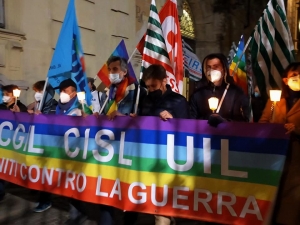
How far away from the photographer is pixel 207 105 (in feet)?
13.5

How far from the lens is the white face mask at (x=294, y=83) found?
12.2 feet

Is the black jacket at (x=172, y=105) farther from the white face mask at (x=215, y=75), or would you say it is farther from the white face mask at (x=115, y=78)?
the white face mask at (x=115, y=78)

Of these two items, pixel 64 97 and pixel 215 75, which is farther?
pixel 64 97

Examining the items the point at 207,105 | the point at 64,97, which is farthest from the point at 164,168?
the point at 64,97

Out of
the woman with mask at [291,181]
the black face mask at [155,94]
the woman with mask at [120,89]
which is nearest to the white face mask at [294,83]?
the woman with mask at [291,181]

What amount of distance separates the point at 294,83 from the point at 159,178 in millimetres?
1482

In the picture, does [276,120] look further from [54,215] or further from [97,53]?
[97,53]

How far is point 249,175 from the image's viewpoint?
11.5ft

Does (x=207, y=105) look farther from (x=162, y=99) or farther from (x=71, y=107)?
(x=71, y=107)

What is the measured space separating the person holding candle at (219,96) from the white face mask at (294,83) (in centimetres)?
43

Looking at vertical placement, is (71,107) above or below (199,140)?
above

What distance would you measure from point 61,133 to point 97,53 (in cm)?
657

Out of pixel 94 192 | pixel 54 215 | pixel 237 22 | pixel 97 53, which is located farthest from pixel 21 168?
pixel 237 22

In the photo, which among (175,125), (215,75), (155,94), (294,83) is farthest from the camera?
(155,94)
